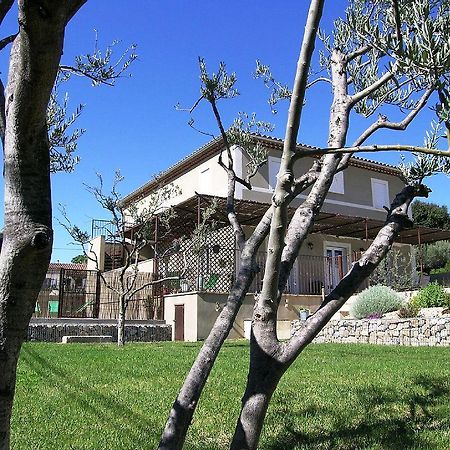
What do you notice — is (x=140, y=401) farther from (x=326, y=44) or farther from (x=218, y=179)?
(x=218, y=179)

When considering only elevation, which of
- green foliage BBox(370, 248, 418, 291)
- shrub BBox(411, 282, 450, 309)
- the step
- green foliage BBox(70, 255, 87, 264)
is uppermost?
green foliage BBox(70, 255, 87, 264)

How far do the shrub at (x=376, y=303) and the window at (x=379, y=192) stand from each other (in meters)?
9.08

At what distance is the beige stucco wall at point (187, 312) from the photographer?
15.2m

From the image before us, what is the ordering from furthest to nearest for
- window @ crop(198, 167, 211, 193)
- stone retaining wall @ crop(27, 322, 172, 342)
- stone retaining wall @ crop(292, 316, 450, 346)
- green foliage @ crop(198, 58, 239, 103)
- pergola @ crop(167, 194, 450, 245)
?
1. window @ crop(198, 167, 211, 193)
2. pergola @ crop(167, 194, 450, 245)
3. stone retaining wall @ crop(27, 322, 172, 342)
4. stone retaining wall @ crop(292, 316, 450, 346)
5. green foliage @ crop(198, 58, 239, 103)

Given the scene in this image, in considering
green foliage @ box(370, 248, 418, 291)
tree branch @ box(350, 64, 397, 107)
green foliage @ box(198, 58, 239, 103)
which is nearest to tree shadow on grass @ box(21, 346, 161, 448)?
green foliage @ box(198, 58, 239, 103)

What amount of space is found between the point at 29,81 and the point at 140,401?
4281 mm

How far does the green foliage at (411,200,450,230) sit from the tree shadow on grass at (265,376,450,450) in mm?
34672

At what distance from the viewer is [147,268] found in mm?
23500

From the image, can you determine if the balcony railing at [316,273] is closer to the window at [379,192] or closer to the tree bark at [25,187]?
the window at [379,192]

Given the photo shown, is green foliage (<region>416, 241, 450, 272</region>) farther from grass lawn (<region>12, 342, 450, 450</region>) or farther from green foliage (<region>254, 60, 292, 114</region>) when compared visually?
green foliage (<region>254, 60, 292, 114</region>)

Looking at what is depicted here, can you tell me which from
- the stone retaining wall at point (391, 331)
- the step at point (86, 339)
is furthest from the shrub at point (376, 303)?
the step at point (86, 339)

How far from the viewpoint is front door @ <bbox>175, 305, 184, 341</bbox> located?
15.9 m

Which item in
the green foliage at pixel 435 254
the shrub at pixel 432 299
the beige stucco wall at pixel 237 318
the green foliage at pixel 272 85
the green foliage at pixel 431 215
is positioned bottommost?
the beige stucco wall at pixel 237 318

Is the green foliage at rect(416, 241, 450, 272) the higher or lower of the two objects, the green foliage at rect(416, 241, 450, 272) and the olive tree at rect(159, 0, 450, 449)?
the higher
